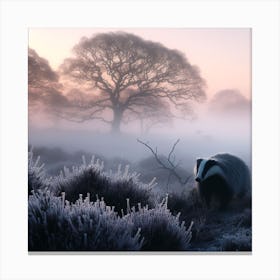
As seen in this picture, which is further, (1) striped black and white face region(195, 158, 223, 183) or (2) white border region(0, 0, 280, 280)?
(1) striped black and white face region(195, 158, 223, 183)

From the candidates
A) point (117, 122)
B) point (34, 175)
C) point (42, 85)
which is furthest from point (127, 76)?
point (34, 175)

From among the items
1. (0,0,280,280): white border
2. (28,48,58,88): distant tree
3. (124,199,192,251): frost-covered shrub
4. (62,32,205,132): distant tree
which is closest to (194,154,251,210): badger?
(0,0,280,280): white border

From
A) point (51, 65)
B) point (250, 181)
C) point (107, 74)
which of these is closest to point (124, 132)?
point (107, 74)

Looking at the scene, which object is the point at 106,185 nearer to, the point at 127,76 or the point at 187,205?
the point at 187,205

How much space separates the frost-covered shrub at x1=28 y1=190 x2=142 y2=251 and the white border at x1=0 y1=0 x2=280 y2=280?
0.51ft

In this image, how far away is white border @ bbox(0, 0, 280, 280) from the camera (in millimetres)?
5062

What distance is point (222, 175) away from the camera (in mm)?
5359

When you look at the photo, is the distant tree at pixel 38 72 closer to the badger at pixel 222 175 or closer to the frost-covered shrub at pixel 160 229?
the frost-covered shrub at pixel 160 229

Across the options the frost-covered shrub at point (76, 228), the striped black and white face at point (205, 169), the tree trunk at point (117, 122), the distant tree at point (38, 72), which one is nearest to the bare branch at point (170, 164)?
the striped black and white face at point (205, 169)

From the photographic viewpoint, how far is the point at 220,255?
16.8 feet

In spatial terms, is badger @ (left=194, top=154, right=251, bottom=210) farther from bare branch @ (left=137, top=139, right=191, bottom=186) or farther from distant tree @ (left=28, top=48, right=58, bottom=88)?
distant tree @ (left=28, top=48, right=58, bottom=88)

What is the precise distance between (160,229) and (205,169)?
0.72 meters
